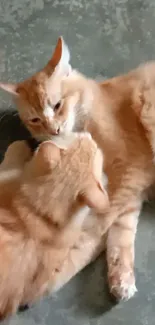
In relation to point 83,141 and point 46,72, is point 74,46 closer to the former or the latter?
point 46,72

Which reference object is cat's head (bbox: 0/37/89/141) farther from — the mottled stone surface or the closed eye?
the mottled stone surface

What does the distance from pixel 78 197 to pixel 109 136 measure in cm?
35

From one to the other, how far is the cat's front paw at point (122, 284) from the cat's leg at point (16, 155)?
50 cm

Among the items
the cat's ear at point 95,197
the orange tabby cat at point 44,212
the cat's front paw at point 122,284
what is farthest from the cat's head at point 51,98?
the cat's front paw at point 122,284

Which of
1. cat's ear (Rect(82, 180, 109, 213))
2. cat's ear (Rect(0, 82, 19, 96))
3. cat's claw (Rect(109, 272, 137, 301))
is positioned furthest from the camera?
cat's ear (Rect(0, 82, 19, 96))

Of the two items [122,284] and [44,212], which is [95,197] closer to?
[44,212]

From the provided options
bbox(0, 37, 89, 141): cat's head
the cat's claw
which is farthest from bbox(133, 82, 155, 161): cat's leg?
the cat's claw

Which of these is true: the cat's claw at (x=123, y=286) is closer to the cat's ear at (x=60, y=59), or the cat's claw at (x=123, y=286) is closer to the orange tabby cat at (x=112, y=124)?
the orange tabby cat at (x=112, y=124)

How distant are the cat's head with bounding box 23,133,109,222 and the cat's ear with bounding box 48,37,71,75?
33cm

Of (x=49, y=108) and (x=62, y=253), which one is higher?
(x=49, y=108)

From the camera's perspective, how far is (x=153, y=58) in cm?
224

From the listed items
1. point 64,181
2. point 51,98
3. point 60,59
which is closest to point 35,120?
point 51,98

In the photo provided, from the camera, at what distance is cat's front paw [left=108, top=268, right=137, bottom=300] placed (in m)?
1.77

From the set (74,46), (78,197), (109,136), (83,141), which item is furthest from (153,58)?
(78,197)
